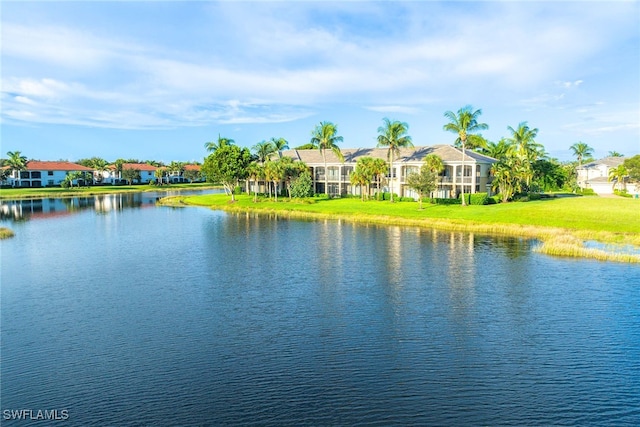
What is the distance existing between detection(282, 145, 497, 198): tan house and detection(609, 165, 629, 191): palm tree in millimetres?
31355

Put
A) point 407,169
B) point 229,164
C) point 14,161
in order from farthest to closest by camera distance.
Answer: point 14,161 < point 229,164 < point 407,169

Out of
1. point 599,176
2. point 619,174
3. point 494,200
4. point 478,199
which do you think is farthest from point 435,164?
point 599,176

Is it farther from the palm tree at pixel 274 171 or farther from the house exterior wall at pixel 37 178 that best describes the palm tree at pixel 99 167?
the palm tree at pixel 274 171

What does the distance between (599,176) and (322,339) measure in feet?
407

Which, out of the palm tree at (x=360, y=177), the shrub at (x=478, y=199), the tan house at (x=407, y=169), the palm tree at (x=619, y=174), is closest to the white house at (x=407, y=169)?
the tan house at (x=407, y=169)

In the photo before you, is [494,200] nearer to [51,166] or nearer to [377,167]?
[377,167]

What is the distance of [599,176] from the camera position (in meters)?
122

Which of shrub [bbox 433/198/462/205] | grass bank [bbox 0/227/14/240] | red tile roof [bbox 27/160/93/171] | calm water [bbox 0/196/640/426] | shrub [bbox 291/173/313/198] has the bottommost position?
calm water [bbox 0/196/640/426]

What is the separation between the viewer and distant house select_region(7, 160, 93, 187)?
507 ft

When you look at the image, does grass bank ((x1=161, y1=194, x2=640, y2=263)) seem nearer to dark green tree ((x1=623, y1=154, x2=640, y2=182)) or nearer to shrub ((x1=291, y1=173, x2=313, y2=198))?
shrub ((x1=291, y1=173, x2=313, y2=198))

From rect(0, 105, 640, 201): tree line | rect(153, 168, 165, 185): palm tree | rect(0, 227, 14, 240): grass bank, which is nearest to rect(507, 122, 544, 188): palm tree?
rect(0, 105, 640, 201): tree line

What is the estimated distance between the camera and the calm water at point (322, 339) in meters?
17.1

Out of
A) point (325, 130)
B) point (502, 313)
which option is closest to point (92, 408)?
point (502, 313)

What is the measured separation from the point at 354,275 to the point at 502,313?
39.7 ft
